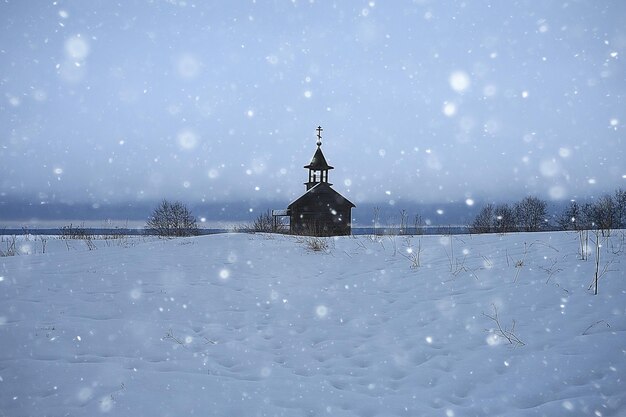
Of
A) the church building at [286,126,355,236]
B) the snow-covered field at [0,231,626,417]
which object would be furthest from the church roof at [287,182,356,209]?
the snow-covered field at [0,231,626,417]

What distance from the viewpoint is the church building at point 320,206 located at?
30531mm

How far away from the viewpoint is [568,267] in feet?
18.1

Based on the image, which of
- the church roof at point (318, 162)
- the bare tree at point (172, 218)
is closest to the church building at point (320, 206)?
the church roof at point (318, 162)

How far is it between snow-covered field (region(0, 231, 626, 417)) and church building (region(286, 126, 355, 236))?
22692 mm

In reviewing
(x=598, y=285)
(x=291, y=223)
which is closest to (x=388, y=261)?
(x=598, y=285)

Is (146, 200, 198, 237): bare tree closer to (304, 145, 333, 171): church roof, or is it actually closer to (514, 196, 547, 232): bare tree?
(304, 145, 333, 171): church roof

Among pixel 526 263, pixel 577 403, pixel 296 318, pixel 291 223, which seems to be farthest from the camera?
pixel 291 223

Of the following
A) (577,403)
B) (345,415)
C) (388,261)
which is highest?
(388,261)

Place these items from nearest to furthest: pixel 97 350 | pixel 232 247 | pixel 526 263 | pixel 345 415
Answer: pixel 345 415 → pixel 97 350 → pixel 526 263 → pixel 232 247

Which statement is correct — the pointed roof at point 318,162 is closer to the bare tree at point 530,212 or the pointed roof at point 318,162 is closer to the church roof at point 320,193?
the church roof at point 320,193

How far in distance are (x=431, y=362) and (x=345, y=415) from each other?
130 cm

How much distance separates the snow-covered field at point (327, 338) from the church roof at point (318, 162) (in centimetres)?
2374

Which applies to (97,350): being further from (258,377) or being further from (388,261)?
(388,261)

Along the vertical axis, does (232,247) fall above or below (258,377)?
above
